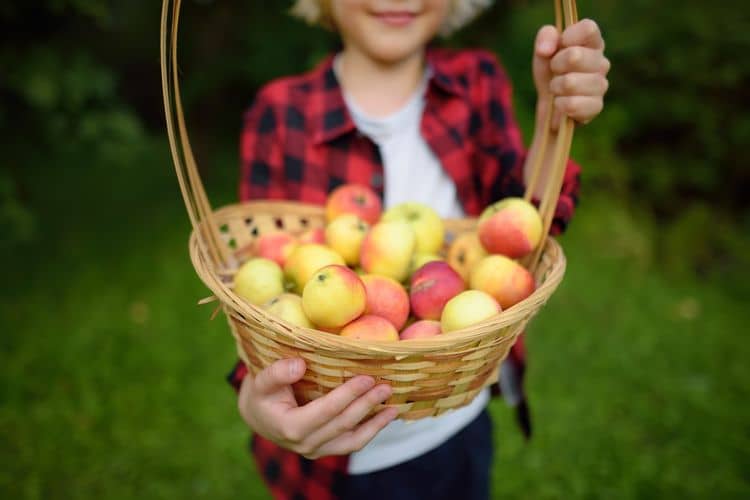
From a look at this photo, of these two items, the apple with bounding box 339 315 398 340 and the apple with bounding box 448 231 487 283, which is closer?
the apple with bounding box 339 315 398 340

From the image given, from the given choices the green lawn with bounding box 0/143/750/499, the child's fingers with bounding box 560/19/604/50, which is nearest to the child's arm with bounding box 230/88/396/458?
the child's fingers with bounding box 560/19/604/50

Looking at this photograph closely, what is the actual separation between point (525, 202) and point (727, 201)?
3.40m

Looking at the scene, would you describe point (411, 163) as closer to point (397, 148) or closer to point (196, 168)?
point (397, 148)

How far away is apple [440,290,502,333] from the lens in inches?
44.9

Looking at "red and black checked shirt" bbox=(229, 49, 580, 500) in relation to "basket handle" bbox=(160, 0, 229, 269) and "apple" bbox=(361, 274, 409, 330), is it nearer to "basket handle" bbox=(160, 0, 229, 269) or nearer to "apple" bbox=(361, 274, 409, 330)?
"basket handle" bbox=(160, 0, 229, 269)

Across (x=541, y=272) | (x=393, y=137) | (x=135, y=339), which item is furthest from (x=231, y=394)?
(x=541, y=272)

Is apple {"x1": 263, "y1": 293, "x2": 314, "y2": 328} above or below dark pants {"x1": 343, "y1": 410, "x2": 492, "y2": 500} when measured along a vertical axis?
above

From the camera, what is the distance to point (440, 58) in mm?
1786

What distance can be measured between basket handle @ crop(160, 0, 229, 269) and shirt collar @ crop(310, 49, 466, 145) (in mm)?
403

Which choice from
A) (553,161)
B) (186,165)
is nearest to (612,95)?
(553,161)

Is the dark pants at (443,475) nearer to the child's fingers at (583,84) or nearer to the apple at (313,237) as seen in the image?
the apple at (313,237)

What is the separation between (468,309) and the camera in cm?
115

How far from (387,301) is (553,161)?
1.65ft

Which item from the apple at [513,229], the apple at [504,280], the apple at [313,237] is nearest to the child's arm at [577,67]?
the apple at [513,229]
